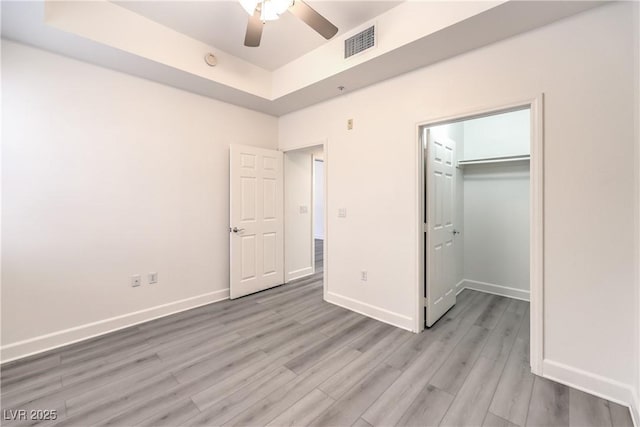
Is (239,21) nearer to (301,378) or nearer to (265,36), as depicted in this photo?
(265,36)

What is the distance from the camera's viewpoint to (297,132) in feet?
13.2

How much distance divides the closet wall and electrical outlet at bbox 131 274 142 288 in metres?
4.33

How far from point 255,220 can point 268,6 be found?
8.61 ft

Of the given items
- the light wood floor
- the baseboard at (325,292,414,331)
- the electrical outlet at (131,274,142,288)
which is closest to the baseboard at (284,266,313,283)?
the baseboard at (325,292,414,331)

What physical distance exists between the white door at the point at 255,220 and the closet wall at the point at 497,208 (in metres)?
2.83

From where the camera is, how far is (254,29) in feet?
6.72

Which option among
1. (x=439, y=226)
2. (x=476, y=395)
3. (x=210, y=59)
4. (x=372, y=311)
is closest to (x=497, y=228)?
(x=439, y=226)

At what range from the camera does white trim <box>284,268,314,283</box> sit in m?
4.45

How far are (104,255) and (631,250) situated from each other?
433 centimetres

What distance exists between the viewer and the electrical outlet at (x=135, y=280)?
2952mm

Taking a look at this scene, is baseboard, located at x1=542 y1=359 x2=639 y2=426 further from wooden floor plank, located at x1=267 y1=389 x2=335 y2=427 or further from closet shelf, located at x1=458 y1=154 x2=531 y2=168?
closet shelf, located at x1=458 y1=154 x2=531 y2=168

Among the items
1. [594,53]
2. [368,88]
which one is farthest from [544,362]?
[368,88]

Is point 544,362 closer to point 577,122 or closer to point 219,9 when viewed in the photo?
point 577,122

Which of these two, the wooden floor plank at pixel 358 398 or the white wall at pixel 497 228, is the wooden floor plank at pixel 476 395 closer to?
the wooden floor plank at pixel 358 398
